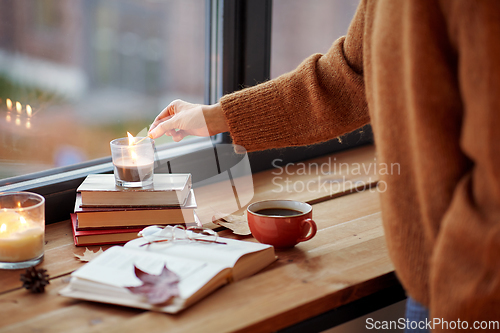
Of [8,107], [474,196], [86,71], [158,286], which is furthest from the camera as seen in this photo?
[86,71]

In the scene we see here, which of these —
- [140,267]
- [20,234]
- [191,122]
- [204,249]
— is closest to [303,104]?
[191,122]

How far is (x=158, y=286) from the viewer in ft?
2.46

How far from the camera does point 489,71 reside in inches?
22.1

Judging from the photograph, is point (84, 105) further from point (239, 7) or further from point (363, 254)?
point (363, 254)

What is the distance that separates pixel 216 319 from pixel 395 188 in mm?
337

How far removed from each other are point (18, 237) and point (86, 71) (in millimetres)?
484

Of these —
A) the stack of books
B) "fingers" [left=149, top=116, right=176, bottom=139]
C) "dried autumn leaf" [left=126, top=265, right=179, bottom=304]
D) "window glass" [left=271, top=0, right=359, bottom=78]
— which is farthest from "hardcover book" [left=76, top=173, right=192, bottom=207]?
"window glass" [left=271, top=0, right=359, bottom=78]

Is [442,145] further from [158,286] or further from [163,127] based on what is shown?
[163,127]

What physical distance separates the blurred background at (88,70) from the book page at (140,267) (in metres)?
0.44

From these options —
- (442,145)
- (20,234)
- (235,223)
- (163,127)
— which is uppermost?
(442,145)

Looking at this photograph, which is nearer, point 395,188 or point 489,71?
point 489,71

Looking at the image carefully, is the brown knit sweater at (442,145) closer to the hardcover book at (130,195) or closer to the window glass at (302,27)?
the hardcover book at (130,195)

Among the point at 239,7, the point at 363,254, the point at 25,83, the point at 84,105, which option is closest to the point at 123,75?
the point at 84,105

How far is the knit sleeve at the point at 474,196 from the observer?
22.2 inches
